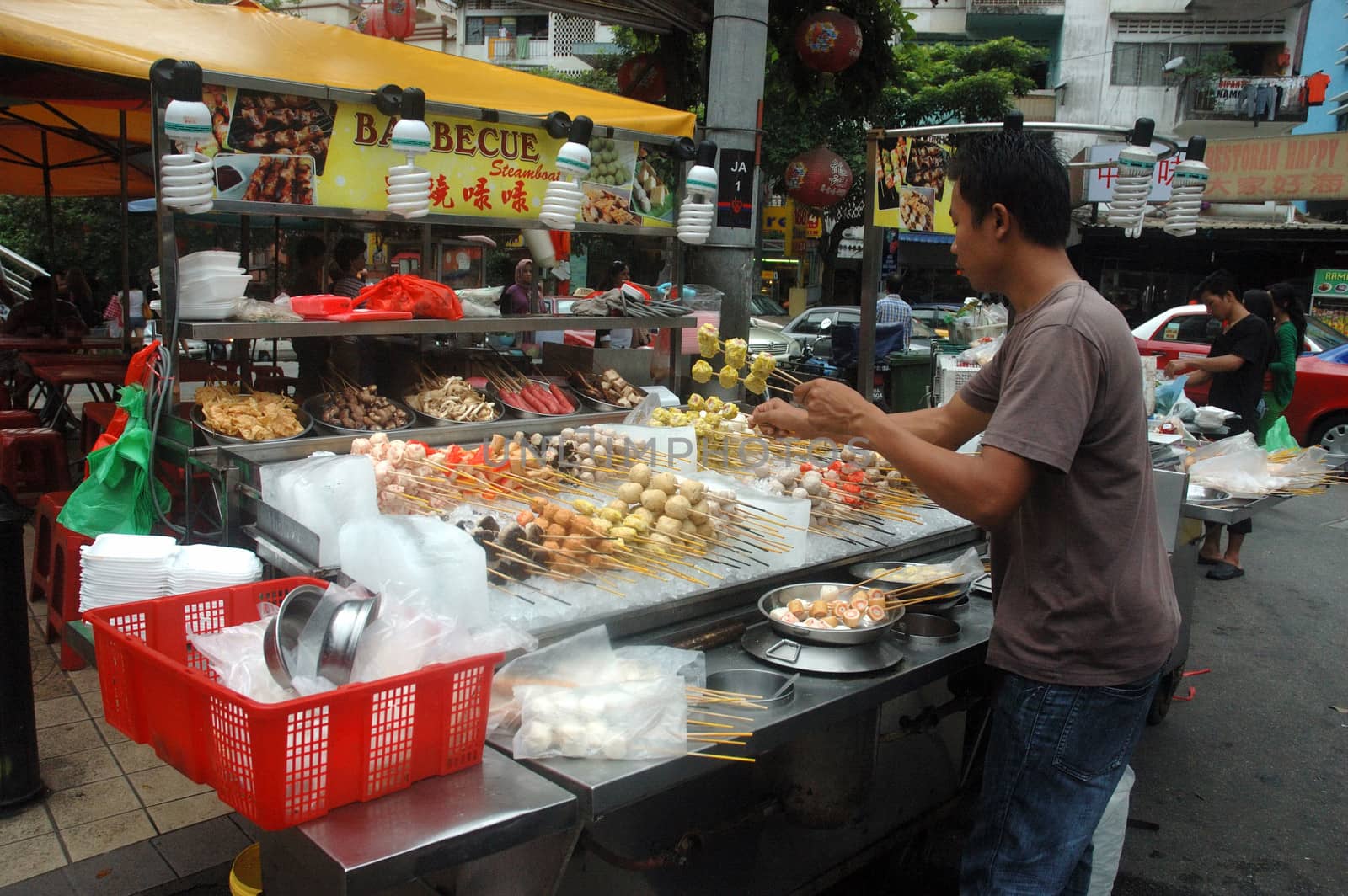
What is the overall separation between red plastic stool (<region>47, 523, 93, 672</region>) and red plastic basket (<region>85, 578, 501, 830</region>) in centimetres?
270

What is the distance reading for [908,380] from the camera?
1095 centimetres

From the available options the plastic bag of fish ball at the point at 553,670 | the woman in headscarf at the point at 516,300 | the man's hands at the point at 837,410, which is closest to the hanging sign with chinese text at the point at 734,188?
the woman in headscarf at the point at 516,300

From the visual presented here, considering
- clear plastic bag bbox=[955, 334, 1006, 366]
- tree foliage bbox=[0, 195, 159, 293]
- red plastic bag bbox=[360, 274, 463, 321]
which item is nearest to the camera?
red plastic bag bbox=[360, 274, 463, 321]

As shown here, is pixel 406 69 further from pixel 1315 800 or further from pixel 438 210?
pixel 1315 800

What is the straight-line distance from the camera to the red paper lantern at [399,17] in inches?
332

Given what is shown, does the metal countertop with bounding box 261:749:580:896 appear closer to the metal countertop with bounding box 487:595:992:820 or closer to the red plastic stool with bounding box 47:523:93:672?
the metal countertop with bounding box 487:595:992:820

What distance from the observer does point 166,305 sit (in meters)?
3.97

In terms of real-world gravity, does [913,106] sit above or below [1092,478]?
above

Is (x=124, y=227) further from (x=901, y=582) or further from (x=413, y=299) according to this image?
(x=901, y=582)

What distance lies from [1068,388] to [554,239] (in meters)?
6.22

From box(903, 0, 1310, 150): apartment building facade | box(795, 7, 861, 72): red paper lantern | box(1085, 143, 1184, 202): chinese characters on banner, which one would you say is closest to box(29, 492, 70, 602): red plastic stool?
box(1085, 143, 1184, 202): chinese characters on banner

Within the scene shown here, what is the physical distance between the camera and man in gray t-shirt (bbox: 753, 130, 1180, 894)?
6.47 ft

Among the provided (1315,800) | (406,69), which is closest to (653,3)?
(406,69)

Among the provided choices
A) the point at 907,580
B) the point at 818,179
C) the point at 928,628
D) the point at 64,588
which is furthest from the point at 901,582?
the point at 818,179
